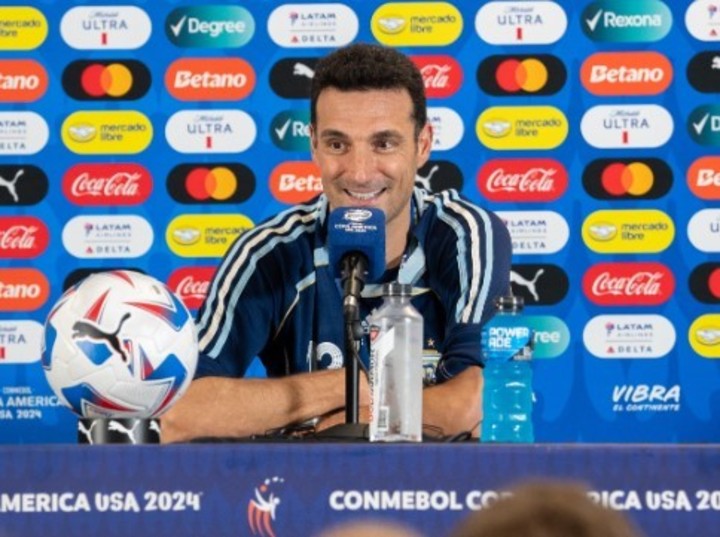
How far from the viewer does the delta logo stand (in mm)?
4270

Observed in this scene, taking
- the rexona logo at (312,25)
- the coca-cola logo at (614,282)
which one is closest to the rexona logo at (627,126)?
the coca-cola logo at (614,282)

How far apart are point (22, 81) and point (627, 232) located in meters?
1.77

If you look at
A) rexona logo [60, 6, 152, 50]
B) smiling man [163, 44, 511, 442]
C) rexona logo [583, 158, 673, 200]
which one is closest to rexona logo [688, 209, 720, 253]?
rexona logo [583, 158, 673, 200]

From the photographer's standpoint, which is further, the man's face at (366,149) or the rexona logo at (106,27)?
the rexona logo at (106,27)

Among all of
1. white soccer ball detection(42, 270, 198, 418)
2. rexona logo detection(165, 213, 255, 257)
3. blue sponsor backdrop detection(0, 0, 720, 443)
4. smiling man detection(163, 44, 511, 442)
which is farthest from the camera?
rexona logo detection(165, 213, 255, 257)

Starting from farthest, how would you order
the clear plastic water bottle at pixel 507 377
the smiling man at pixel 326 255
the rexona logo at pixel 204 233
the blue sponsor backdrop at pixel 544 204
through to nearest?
the rexona logo at pixel 204 233
the blue sponsor backdrop at pixel 544 204
the smiling man at pixel 326 255
the clear plastic water bottle at pixel 507 377

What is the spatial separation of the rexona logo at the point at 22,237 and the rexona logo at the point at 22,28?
0.50 meters

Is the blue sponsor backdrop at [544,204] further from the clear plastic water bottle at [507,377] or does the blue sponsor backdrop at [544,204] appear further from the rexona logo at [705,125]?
the clear plastic water bottle at [507,377]

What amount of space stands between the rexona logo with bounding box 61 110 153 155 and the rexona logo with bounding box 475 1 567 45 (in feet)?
3.32

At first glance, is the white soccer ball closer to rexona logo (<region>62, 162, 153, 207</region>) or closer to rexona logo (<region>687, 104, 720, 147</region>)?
rexona logo (<region>62, 162, 153, 207</region>)

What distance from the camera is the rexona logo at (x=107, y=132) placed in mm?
4316

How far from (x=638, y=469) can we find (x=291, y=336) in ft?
4.92

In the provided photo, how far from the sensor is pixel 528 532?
78 cm

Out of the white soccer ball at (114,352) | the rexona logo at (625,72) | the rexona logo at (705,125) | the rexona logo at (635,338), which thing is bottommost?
the rexona logo at (635,338)
